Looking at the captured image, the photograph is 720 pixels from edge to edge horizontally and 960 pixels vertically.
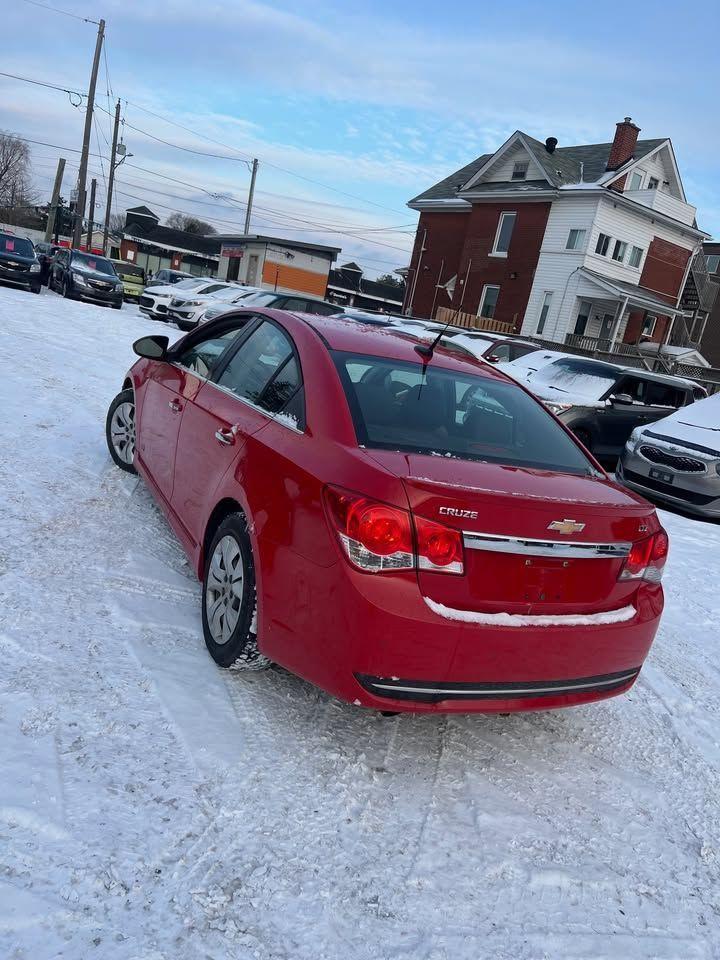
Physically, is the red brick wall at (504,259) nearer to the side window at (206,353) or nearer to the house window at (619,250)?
the house window at (619,250)

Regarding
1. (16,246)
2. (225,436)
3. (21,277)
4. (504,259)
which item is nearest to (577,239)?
(504,259)

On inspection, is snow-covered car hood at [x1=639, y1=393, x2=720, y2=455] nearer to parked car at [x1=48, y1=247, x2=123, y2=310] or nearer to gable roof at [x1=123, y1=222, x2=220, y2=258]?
parked car at [x1=48, y1=247, x2=123, y2=310]

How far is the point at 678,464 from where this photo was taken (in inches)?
370

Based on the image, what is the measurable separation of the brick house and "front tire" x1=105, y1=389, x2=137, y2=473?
30285 mm

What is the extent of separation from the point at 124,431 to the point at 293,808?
392cm

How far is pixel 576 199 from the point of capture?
3362 cm

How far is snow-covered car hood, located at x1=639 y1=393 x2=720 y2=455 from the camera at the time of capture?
9719 millimetres

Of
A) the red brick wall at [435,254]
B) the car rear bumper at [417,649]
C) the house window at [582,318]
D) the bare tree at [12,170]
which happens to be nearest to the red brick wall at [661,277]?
the house window at [582,318]

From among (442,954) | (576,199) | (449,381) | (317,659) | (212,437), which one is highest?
(576,199)

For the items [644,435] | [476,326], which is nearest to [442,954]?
[644,435]

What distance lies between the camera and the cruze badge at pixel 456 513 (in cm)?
265

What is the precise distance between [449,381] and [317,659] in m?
1.59

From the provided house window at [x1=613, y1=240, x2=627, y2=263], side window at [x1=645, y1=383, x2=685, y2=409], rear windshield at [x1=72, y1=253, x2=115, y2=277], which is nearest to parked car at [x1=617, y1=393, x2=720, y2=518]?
side window at [x1=645, y1=383, x2=685, y2=409]

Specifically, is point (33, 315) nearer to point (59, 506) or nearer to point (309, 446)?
point (59, 506)
